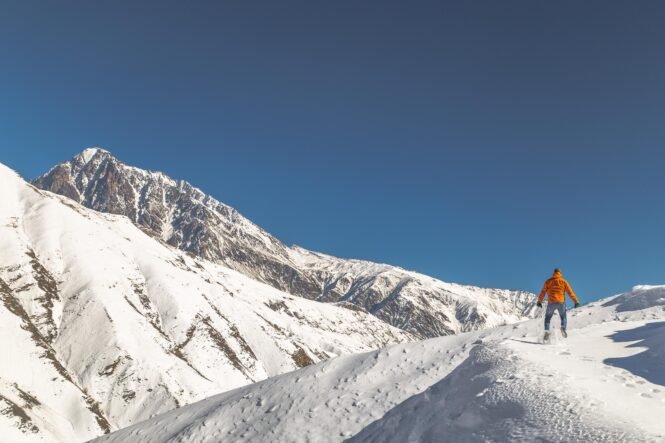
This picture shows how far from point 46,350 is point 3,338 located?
8.76 meters

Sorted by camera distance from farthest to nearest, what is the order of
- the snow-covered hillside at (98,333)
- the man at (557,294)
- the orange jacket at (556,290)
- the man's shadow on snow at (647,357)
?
the snow-covered hillside at (98,333), the orange jacket at (556,290), the man at (557,294), the man's shadow on snow at (647,357)

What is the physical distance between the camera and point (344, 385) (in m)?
20.3

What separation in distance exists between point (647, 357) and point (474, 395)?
18.3ft

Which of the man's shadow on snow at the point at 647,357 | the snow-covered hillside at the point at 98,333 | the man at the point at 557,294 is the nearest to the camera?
the man's shadow on snow at the point at 647,357

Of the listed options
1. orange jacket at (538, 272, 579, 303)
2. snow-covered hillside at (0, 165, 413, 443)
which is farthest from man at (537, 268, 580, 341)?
snow-covered hillside at (0, 165, 413, 443)

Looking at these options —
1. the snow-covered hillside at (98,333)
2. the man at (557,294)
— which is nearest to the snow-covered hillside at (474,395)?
the man at (557,294)

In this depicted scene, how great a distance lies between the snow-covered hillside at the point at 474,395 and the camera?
10.4 metres

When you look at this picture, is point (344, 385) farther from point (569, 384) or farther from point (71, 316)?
point (71, 316)

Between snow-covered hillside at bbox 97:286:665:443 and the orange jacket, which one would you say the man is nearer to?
the orange jacket

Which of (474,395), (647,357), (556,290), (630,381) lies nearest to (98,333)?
(556,290)

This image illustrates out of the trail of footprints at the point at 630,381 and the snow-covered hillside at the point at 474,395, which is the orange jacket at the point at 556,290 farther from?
the trail of footprints at the point at 630,381

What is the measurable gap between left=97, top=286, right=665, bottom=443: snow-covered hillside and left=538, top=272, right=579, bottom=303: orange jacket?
159cm

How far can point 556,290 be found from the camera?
1952cm

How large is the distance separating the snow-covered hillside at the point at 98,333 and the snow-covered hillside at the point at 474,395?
2705 inches
